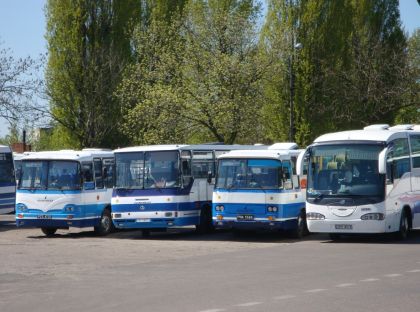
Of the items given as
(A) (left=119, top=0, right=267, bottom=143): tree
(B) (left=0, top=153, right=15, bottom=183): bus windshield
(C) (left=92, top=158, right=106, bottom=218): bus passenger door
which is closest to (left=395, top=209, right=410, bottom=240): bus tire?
(C) (left=92, top=158, right=106, bottom=218): bus passenger door

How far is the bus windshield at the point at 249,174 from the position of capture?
2884cm

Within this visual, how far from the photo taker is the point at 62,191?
30.8m

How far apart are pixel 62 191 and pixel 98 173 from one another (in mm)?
1667

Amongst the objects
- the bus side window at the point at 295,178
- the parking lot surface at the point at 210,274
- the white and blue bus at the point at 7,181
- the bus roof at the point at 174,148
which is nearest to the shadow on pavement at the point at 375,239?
the parking lot surface at the point at 210,274

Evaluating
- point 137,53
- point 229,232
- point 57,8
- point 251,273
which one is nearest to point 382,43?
point 137,53

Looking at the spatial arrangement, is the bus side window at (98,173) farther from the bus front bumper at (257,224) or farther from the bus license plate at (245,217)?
the bus license plate at (245,217)

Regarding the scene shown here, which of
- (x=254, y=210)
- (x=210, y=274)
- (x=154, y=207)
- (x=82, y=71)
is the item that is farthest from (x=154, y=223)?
(x=82, y=71)

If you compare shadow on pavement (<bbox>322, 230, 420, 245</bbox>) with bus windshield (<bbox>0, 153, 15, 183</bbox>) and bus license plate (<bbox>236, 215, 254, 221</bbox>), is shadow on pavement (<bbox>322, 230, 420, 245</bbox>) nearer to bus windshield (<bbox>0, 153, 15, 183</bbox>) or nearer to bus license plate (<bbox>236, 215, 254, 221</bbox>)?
bus license plate (<bbox>236, 215, 254, 221</bbox>)

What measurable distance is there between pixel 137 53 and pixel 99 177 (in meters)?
30.7

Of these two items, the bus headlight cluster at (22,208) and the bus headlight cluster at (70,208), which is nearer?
the bus headlight cluster at (70,208)

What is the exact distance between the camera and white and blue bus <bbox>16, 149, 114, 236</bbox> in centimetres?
3073

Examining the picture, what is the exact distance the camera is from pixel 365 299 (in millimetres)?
14555

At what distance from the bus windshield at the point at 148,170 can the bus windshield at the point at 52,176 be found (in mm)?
1644

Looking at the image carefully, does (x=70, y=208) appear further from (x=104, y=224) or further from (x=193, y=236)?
(x=193, y=236)
